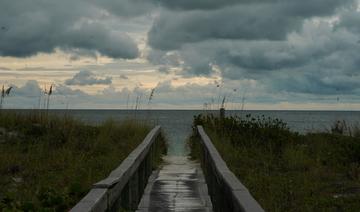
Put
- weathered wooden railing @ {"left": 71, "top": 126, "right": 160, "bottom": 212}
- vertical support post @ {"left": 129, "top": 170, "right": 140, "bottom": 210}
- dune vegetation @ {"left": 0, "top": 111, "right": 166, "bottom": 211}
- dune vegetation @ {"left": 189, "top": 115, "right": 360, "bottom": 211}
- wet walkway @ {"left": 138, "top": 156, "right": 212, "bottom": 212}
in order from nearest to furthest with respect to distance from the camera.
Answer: weathered wooden railing @ {"left": 71, "top": 126, "right": 160, "bottom": 212} → vertical support post @ {"left": 129, "top": 170, "right": 140, "bottom": 210} → dune vegetation @ {"left": 0, "top": 111, "right": 166, "bottom": 211} → wet walkway @ {"left": 138, "top": 156, "right": 212, "bottom": 212} → dune vegetation @ {"left": 189, "top": 115, "right": 360, "bottom": 211}

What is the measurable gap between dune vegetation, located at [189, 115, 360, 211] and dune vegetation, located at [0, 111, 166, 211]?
7.59 feet

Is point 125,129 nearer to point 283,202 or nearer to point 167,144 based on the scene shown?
point 167,144

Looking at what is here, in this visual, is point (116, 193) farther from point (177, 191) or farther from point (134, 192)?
point (177, 191)

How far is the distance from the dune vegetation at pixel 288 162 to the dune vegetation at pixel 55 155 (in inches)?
91.1

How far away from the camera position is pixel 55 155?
12703mm

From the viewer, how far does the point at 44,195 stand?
23.3 feet

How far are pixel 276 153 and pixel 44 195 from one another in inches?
325

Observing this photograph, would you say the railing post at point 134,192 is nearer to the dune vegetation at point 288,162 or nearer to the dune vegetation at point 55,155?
the dune vegetation at point 55,155

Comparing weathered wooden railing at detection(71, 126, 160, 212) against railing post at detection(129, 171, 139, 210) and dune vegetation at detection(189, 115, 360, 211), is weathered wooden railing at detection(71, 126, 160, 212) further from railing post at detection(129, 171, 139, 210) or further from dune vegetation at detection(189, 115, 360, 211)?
dune vegetation at detection(189, 115, 360, 211)

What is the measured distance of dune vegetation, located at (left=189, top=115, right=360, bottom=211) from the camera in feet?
27.9

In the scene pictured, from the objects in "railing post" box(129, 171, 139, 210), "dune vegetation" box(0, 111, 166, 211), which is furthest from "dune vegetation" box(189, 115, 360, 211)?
"dune vegetation" box(0, 111, 166, 211)

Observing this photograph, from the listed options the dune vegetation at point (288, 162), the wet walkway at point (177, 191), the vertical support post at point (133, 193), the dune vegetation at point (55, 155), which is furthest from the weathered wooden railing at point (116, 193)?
the dune vegetation at point (288, 162)

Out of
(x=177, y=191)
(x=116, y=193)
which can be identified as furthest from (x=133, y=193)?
(x=116, y=193)

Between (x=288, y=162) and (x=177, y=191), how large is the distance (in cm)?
418
